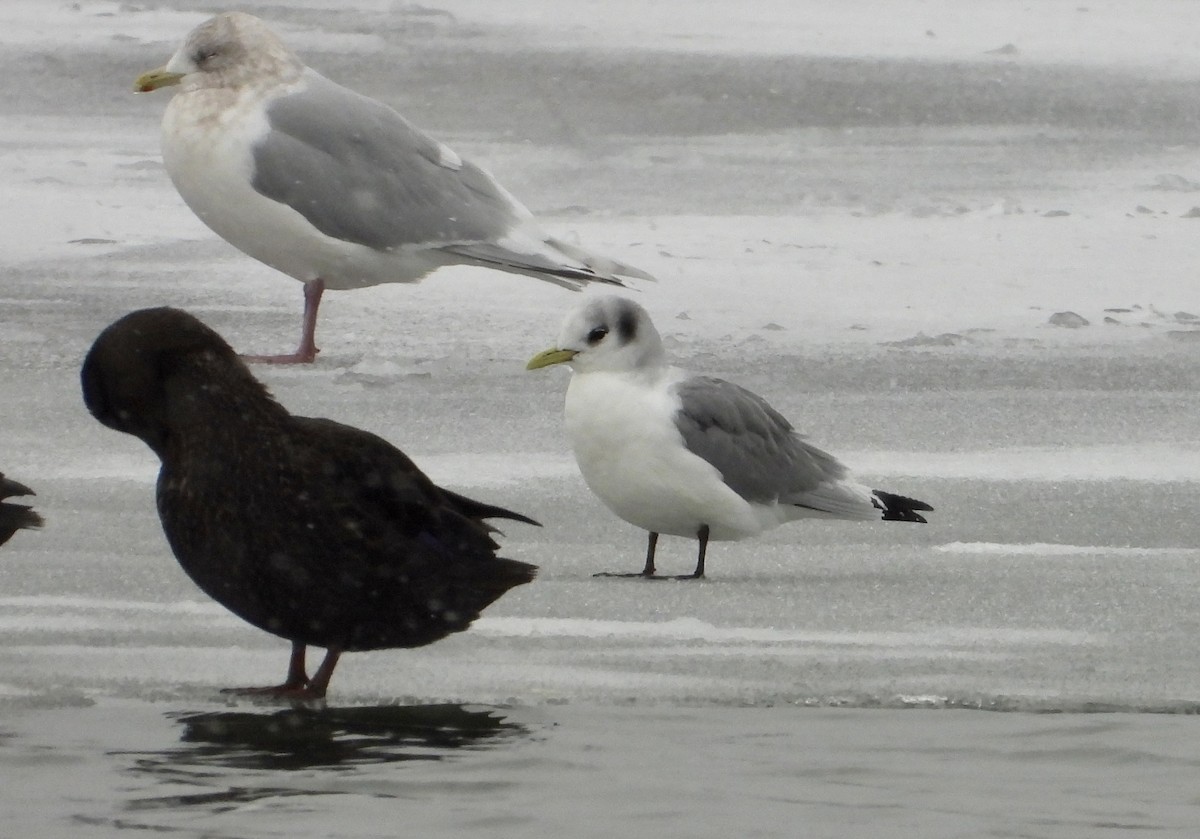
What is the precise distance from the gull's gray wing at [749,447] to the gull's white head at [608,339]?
11cm

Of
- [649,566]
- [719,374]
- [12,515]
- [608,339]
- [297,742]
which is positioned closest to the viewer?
[297,742]

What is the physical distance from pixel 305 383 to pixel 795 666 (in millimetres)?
3074

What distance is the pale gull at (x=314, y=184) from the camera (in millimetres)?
7430

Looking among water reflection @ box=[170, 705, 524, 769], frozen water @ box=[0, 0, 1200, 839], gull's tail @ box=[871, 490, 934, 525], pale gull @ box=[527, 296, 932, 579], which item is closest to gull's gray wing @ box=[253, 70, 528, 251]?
frozen water @ box=[0, 0, 1200, 839]

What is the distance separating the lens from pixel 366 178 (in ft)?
25.1

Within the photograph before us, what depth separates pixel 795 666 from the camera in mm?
4148

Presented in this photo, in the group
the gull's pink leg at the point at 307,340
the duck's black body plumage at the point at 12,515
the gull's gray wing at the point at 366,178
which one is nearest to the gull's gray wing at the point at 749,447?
the duck's black body plumage at the point at 12,515

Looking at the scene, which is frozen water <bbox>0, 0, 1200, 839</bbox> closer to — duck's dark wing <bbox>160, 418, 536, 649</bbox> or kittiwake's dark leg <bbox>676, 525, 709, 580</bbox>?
kittiwake's dark leg <bbox>676, 525, 709, 580</bbox>

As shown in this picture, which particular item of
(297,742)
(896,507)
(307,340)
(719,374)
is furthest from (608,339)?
(307,340)

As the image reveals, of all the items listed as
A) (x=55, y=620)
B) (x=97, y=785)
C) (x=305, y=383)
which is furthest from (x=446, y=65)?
(x=97, y=785)

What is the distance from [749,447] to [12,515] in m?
1.61

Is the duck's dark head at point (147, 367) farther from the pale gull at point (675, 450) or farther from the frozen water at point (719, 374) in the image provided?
the pale gull at point (675, 450)

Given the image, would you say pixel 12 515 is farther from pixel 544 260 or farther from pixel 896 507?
pixel 544 260

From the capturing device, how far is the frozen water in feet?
11.7
